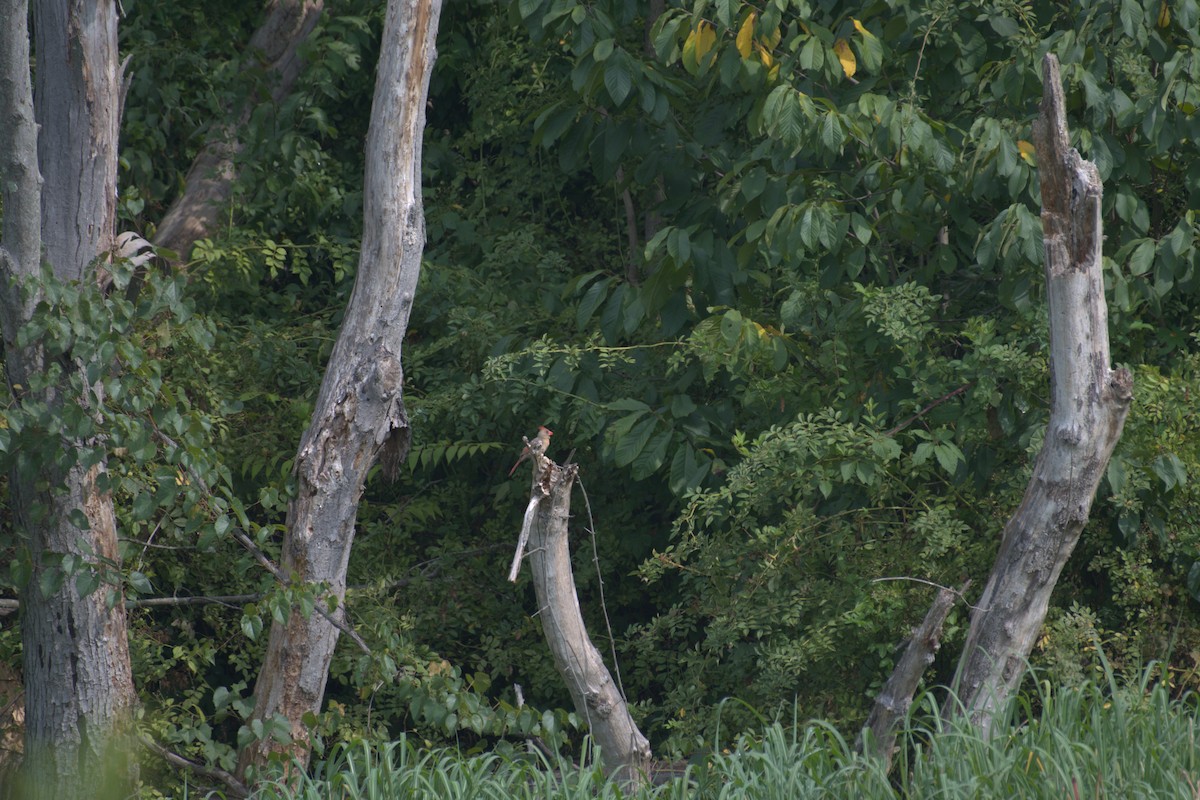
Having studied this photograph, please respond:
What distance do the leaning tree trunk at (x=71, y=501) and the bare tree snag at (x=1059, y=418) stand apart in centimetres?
264

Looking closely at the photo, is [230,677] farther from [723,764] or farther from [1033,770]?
[1033,770]

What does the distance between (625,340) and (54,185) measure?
2.52 metres

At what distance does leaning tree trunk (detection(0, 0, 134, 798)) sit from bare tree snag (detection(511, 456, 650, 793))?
1.33 metres

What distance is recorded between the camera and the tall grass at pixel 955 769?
3156 millimetres

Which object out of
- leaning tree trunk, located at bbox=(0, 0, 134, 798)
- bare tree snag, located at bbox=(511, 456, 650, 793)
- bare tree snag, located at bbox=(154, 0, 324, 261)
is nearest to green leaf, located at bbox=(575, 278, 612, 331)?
bare tree snag, located at bbox=(511, 456, 650, 793)

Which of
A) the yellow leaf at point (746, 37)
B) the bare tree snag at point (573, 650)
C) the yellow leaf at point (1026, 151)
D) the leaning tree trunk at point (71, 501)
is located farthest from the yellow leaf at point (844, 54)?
the leaning tree trunk at point (71, 501)

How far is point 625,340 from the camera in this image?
5.79 metres

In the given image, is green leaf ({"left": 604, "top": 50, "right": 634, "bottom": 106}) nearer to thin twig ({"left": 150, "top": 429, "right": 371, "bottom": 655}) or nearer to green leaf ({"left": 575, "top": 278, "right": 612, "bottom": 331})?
green leaf ({"left": 575, "top": 278, "right": 612, "bottom": 331})

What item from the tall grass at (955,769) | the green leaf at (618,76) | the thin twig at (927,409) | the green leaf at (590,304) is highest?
the green leaf at (618,76)

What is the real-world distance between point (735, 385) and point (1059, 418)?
1641mm

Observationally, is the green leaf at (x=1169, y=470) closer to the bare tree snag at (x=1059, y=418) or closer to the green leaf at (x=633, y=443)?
the bare tree snag at (x=1059, y=418)

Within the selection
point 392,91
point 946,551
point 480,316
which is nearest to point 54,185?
point 392,91

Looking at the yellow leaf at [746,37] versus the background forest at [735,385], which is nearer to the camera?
the background forest at [735,385]

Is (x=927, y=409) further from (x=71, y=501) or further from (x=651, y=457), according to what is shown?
(x=71, y=501)
